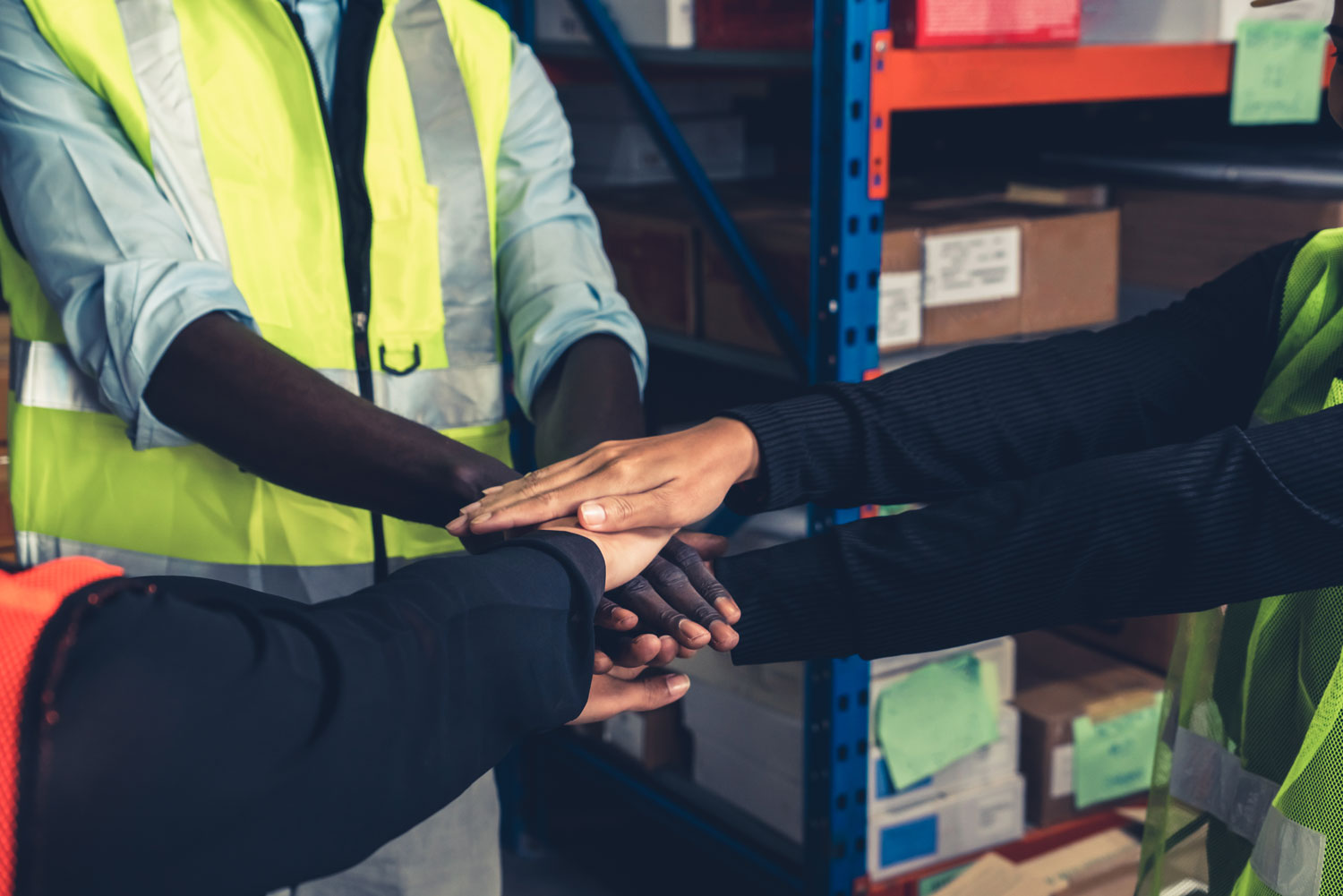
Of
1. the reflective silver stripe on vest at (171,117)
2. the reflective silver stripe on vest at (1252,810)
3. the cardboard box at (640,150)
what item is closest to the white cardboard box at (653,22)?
the cardboard box at (640,150)

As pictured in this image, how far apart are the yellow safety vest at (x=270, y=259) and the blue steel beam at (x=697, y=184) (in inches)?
18.0

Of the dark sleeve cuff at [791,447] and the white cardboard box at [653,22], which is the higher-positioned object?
the white cardboard box at [653,22]

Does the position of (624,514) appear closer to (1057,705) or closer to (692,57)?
(692,57)

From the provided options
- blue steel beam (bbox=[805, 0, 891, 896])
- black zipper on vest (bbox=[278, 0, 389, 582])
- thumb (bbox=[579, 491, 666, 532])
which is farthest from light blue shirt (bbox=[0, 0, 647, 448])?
blue steel beam (bbox=[805, 0, 891, 896])

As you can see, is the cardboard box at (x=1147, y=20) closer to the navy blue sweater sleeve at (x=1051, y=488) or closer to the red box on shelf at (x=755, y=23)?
the red box on shelf at (x=755, y=23)

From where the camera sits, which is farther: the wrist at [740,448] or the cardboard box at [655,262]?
the cardboard box at [655,262]

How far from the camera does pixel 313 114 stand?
1235 millimetres

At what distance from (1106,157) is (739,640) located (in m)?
1.61

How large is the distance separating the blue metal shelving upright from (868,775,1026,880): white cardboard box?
116 millimetres

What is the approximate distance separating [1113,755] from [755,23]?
1278 mm

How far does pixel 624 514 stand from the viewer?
1.02 metres

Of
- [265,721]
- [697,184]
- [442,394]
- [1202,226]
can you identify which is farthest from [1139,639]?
[265,721]

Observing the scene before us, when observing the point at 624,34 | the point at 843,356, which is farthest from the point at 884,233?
the point at 624,34

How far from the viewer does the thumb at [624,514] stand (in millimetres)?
999
